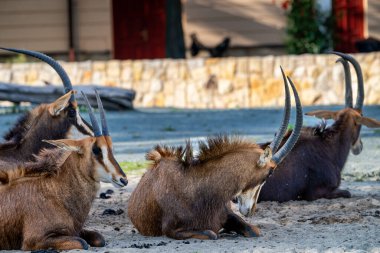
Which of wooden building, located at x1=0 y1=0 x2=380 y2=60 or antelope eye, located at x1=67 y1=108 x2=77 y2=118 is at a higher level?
wooden building, located at x1=0 y1=0 x2=380 y2=60

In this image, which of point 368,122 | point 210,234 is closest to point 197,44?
point 368,122

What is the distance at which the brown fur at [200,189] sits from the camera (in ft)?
24.3

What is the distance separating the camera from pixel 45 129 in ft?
30.8

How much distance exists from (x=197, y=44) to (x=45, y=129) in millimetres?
17807

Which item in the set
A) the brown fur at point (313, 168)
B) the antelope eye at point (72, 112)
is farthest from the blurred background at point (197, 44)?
the antelope eye at point (72, 112)

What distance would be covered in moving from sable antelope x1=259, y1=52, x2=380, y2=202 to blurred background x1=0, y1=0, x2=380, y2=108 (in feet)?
36.4

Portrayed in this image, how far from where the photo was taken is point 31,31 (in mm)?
28203

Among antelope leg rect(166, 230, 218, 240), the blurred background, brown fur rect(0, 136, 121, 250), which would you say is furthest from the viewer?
the blurred background

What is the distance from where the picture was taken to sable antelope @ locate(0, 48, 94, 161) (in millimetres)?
9211

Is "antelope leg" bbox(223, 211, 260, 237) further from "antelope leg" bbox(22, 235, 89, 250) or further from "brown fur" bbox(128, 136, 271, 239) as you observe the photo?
"antelope leg" bbox(22, 235, 89, 250)

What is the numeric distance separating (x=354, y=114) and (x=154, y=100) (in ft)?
39.2

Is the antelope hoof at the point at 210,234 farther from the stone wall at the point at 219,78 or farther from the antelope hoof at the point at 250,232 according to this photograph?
the stone wall at the point at 219,78

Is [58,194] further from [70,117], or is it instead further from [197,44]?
[197,44]

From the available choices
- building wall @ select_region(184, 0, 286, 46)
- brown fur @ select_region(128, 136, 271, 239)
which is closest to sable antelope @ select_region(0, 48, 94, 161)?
brown fur @ select_region(128, 136, 271, 239)
